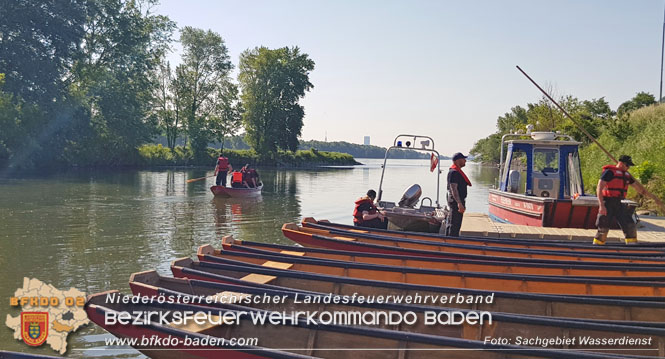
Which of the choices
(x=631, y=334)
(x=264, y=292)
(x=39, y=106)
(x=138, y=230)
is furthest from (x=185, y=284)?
(x=39, y=106)

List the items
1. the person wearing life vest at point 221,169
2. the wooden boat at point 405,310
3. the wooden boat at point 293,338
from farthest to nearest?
1. the person wearing life vest at point 221,169
2. the wooden boat at point 405,310
3. the wooden boat at point 293,338

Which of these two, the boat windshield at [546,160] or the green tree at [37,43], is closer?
the boat windshield at [546,160]

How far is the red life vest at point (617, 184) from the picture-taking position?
31.9ft

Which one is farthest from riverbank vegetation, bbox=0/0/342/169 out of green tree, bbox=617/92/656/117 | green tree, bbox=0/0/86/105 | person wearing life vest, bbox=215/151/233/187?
green tree, bbox=617/92/656/117

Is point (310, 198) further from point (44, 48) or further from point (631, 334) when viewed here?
point (44, 48)

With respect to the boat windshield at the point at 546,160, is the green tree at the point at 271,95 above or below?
above

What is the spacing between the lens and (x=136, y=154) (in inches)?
2267

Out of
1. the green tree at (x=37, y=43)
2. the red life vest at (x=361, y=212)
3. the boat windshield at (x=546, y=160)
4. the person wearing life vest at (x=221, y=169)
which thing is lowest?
the red life vest at (x=361, y=212)

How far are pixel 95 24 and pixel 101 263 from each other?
50.0 metres

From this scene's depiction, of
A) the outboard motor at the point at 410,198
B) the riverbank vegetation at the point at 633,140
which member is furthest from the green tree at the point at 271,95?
→ the outboard motor at the point at 410,198

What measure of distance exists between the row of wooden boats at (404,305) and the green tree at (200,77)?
60886 mm

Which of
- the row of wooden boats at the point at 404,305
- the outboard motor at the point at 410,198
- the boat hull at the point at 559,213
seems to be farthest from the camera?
the outboard motor at the point at 410,198

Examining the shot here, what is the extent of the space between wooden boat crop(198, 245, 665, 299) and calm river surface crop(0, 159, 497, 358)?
205 centimetres

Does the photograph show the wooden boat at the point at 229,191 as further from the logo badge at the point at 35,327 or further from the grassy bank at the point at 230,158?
the grassy bank at the point at 230,158
